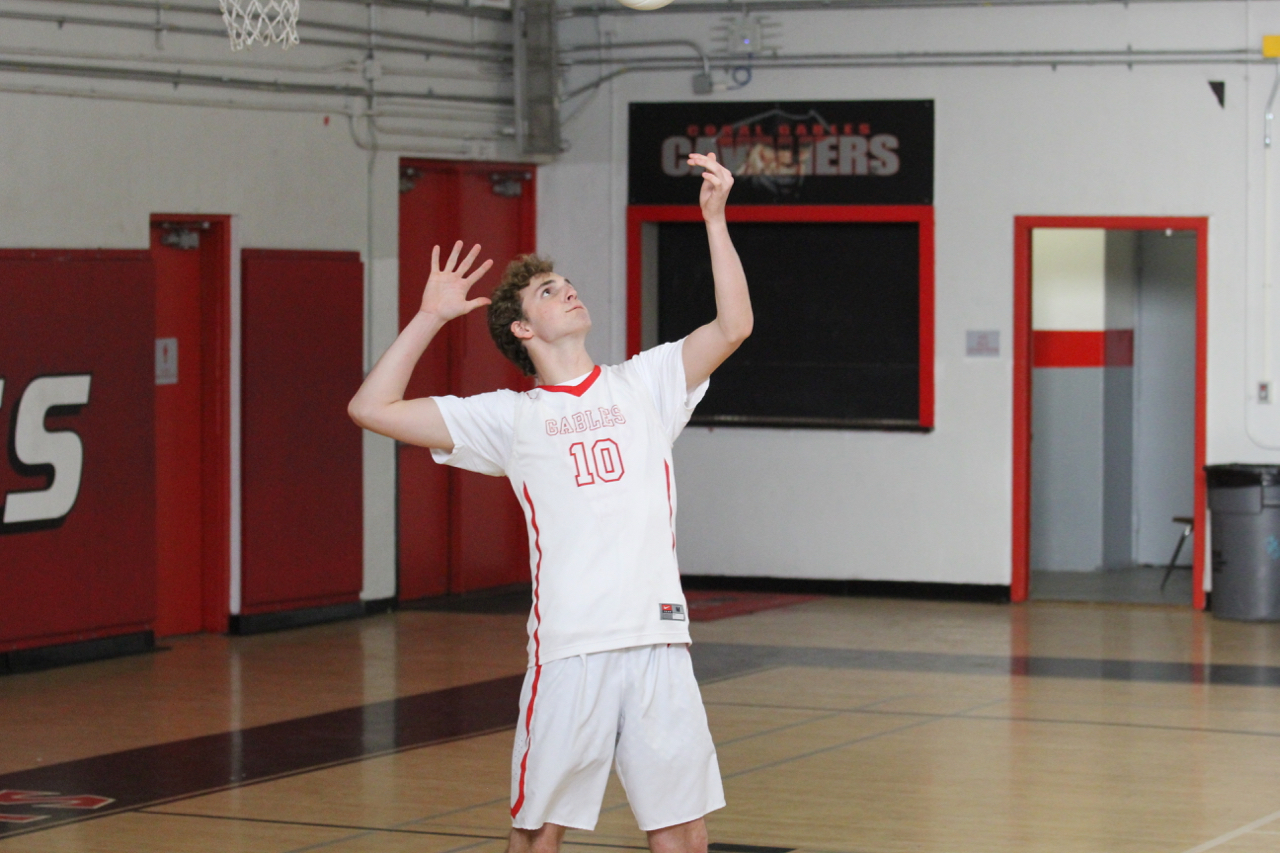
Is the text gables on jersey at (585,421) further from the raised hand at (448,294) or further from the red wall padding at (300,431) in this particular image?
the red wall padding at (300,431)

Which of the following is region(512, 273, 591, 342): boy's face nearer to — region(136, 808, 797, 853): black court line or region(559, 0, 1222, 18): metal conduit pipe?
region(136, 808, 797, 853): black court line

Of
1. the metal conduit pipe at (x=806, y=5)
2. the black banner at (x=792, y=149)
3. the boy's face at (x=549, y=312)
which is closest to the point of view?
the boy's face at (x=549, y=312)

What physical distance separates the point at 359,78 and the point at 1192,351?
670 cm

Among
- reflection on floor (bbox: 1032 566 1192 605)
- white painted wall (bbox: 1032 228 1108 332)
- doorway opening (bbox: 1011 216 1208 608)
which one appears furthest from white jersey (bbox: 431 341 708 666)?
white painted wall (bbox: 1032 228 1108 332)

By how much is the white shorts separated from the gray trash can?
7.95m

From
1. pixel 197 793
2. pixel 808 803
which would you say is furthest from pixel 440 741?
pixel 808 803

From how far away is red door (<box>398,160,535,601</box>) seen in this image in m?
12.6

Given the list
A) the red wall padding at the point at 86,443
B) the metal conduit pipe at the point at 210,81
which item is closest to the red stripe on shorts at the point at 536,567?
the red wall padding at the point at 86,443

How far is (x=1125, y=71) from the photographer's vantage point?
12.1 meters

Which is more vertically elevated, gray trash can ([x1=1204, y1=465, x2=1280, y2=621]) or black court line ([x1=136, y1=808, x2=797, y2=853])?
gray trash can ([x1=1204, y1=465, x2=1280, y2=621])

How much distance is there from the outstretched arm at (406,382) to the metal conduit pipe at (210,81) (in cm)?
591

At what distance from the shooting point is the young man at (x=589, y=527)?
449cm

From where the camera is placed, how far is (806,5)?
1266 cm

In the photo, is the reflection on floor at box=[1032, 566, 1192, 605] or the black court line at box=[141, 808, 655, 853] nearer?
the black court line at box=[141, 808, 655, 853]
